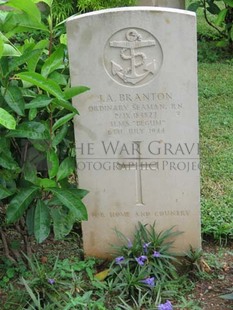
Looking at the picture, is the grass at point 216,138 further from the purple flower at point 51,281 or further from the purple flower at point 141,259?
the purple flower at point 51,281

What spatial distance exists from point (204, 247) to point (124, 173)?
31.7 inches

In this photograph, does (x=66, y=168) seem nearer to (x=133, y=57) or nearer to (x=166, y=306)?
(x=133, y=57)

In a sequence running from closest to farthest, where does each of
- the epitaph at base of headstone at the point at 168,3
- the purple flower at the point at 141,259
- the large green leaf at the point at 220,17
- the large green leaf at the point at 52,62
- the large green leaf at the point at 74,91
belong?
the large green leaf at the point at 74,91, the large green leaf at the point at 52,62, the purple flower at the point at 141,259, the large green leaf at the point at 220,17, the epitaph at base of headstone at the point at 168,3

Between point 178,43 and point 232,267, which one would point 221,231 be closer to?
point 232,267

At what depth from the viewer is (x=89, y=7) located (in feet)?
27.2

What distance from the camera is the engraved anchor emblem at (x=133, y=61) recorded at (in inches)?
129

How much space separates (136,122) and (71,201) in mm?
572

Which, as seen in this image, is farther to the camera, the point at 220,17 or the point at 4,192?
the point at 220,17

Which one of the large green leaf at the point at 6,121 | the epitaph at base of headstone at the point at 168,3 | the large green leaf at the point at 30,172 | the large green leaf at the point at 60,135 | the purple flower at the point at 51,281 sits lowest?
the purple flower at the point at 51,281

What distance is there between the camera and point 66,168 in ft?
11.1

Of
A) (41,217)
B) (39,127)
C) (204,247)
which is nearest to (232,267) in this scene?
(204,247)

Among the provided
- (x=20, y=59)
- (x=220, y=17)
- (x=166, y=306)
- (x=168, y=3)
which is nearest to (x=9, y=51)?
(x=20, y=59)

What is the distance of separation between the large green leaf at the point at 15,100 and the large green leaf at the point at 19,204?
0.43 m

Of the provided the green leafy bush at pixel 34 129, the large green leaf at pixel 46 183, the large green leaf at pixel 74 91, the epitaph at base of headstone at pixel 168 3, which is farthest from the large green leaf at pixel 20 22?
the epitaph at base of headstone at pixel 168 3
